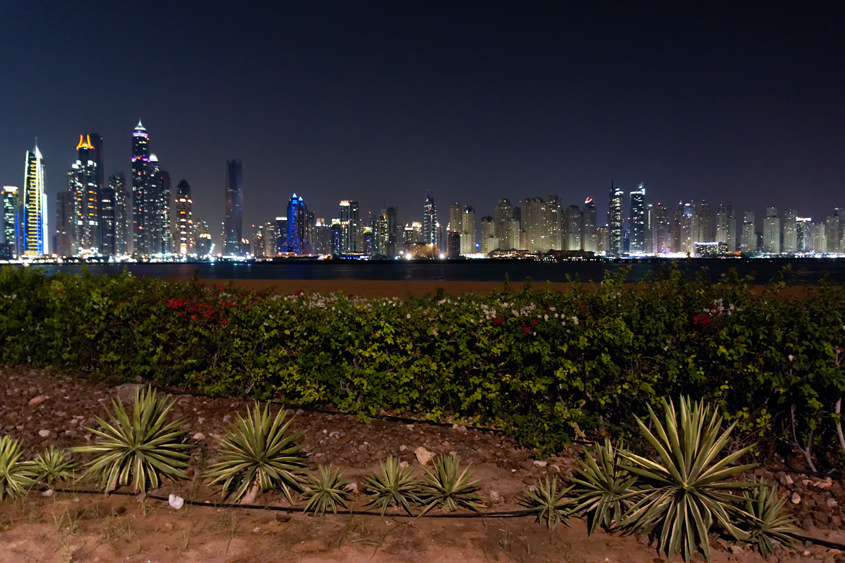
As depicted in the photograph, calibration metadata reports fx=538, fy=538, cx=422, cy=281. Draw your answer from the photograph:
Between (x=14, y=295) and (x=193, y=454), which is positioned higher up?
(x=14, y=295)

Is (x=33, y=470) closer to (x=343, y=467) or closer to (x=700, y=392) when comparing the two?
(x=343, y=467)

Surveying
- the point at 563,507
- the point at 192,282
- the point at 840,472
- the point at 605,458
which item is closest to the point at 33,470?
the point at 192,282

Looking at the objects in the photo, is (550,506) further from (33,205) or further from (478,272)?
(33,205)

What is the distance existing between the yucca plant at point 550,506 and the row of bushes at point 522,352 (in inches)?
35.7

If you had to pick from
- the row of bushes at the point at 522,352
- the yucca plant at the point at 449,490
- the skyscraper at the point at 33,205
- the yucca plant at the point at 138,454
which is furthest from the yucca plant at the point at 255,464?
the skyscraper at the point at 33,205

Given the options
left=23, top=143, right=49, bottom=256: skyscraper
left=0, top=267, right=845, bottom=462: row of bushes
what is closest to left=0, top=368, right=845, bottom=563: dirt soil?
left=0, top=267, right=845, bottom=462: row of bushes

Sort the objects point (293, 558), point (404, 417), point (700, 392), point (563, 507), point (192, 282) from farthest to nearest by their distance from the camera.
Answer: point (192, 282) < point (404, 417) < point (700, 392) < point (563, 507) < point (293, 558)

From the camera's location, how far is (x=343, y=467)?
16.2ft

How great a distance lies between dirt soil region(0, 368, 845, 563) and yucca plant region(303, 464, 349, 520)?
0.10 m

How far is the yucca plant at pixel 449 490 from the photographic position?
4.15 meters

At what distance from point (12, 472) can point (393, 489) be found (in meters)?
3.19

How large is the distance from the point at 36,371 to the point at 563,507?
7.66 m

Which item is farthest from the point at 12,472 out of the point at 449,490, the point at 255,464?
the point at 449,490

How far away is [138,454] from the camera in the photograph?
4.55m
